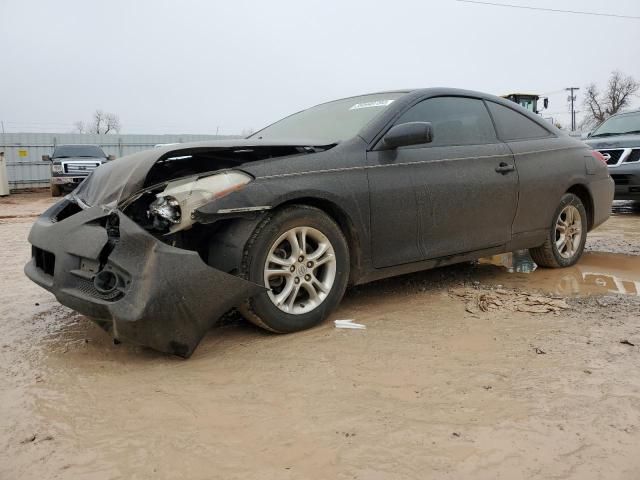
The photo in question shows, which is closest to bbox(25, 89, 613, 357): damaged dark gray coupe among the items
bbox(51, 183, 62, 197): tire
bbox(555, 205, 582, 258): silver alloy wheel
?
bbox(555, 205, 582, 258): silver alloy wheel

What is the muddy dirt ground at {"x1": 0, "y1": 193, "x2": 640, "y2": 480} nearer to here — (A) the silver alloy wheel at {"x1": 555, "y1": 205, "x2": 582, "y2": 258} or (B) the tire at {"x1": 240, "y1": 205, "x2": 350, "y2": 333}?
(B) the tire at {"x1": 240, "y1": 205, "x2": 350, "y2": 333}

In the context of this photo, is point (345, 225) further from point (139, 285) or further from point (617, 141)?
point (617, 141)

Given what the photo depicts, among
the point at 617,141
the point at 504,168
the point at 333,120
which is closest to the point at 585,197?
the point at 504,168

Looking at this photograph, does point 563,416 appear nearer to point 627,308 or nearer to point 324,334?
point 324,334

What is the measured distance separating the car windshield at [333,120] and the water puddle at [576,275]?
72.2 inches

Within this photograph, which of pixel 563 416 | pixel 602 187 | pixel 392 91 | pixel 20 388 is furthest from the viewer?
pixel 602 187

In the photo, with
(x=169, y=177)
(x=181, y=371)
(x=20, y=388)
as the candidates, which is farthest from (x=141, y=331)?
(x=169, y=177)

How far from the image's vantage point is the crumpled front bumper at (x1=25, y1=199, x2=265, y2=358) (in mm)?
2639

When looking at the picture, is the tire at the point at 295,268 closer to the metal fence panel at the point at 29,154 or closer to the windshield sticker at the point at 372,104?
the windshield sticker at the point at 372,104

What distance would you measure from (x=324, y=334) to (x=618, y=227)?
6.44 meters

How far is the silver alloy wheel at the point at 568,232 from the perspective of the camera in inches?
195

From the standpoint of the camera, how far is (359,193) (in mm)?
3438

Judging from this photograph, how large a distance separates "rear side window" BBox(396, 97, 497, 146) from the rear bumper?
1.40m

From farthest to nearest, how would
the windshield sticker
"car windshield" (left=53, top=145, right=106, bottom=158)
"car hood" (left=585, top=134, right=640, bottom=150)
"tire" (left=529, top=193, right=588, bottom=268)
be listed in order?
"car windshield" (left=53, top=145, right=106, bottom=158), "car hood" (left=585, top=134, right=640, bottom=150), "tire" (left=529, top=193, right=588, bottom=268), the windshield sticker
